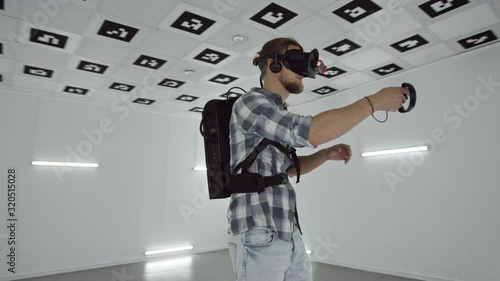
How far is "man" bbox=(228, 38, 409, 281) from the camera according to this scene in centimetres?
84

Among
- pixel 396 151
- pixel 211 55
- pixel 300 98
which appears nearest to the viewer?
pixel 211 55

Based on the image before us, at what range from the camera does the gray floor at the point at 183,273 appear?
4.59m

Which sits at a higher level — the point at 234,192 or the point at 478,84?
the point at 478,84

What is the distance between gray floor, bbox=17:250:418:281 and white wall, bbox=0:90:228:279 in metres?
0.43

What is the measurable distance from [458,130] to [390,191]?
126 cm

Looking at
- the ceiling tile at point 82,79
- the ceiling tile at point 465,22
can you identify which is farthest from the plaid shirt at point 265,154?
the ceiling tile at point 82,79

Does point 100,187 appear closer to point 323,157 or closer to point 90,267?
point 90,267

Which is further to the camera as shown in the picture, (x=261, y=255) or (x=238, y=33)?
(x=238, y=33)

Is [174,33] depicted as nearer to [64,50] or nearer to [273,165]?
[64,50]

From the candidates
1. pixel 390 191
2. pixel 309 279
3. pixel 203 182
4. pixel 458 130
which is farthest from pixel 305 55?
pixel 203 182

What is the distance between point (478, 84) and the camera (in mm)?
4043

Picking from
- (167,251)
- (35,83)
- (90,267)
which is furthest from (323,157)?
(167,251)

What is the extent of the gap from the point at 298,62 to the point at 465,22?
334cm

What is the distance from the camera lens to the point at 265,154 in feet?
3.21
